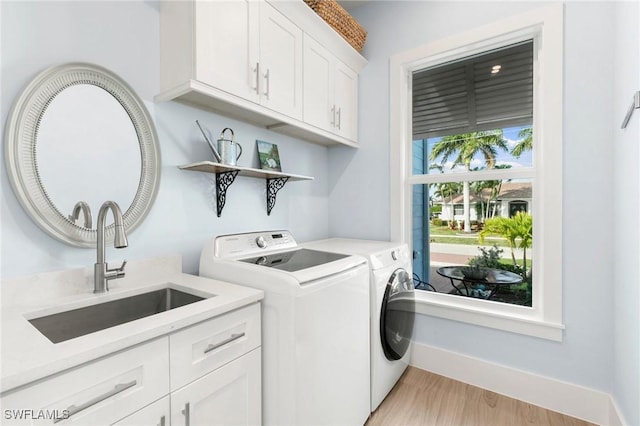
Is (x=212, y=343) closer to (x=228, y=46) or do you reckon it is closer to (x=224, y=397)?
(x=224, y=397)

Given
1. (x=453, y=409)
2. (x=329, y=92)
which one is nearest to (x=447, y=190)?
(x=329, y=92)

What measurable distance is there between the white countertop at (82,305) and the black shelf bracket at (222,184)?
1.33 feet

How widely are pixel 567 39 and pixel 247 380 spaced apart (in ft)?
8.00

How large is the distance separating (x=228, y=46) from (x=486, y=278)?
2166 millimetres

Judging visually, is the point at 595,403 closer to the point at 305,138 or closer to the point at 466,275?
the point at 466,275

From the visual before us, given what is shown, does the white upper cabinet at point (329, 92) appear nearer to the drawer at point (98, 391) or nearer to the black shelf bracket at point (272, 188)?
the black shelf bracket at point (272, 188)

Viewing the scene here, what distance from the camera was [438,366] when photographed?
82.4 inches

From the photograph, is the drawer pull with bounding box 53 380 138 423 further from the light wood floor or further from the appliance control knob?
the light wood floor

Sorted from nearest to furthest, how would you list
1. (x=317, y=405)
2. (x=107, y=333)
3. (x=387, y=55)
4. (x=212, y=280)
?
(x=107, y=333) < (x=317, y=405) < (x=212, y=280) < (x=387, y=55)

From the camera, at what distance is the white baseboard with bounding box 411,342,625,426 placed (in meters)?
1.61

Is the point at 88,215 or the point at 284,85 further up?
the point at 284,85

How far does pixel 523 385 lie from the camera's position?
1.81 metres

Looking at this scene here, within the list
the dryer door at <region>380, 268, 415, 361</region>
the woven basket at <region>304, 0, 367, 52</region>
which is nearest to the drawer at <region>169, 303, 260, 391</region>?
the dryer door at <region>380, 268, 415, 361</region>

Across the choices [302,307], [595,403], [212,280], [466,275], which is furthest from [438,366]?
[212,280]
